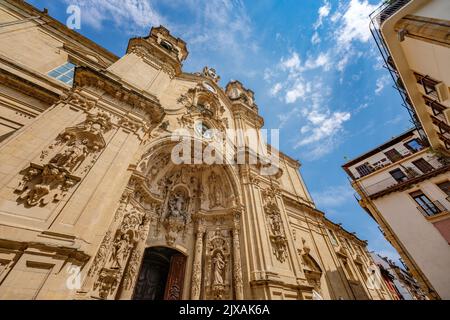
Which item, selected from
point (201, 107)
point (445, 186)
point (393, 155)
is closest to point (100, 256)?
point (201, 107)

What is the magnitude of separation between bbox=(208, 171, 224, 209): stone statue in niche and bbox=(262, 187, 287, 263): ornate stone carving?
248 centimetres

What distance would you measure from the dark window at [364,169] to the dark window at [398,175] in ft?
5.78

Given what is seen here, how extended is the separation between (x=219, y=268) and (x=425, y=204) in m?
16.1

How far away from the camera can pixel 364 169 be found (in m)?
19.5

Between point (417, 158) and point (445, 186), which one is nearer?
point (445, 186)

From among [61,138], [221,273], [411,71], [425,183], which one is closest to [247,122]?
[411,71]

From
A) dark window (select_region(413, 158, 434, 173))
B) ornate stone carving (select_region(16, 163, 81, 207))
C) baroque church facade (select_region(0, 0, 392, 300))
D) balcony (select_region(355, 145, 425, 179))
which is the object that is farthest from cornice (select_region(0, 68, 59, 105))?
dark window (select_region(413, 158, 434, 173))

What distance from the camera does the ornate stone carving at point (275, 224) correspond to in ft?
28.2

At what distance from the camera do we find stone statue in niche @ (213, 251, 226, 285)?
7.50 metres

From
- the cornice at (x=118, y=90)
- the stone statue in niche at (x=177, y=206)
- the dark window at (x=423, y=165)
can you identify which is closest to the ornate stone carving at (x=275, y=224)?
the stone statue in niche at (x=177, y=206)

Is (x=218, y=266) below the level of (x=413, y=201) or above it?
below

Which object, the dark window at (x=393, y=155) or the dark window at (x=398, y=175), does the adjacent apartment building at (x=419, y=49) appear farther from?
the dark window at (x=393, y=155)

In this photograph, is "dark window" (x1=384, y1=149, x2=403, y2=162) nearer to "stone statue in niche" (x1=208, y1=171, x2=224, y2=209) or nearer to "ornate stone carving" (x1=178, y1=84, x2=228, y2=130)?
"ornate stone carving" (x1=178, y1=84, x2=228, y2=130)

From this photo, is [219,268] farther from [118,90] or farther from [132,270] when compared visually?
[118,90]
